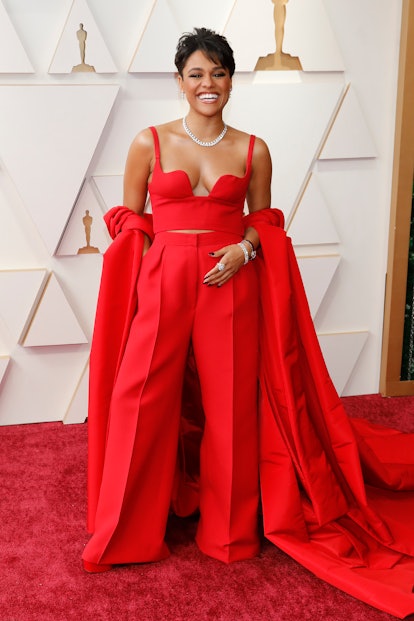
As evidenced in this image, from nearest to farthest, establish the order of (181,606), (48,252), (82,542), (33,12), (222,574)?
(181,606), (222,574), (82,542), (33,12), (48,252)

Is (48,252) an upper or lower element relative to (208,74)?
lower

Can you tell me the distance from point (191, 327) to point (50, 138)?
1346 mm

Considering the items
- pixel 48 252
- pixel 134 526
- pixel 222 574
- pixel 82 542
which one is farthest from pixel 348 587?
pixel 48 252

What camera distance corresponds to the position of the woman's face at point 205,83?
2.20 m

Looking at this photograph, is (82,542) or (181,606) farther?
(82,542)

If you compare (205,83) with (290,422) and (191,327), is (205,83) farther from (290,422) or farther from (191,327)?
(290,422)

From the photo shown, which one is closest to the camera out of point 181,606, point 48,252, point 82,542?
point 181,606

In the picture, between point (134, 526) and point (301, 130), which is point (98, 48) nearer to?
point (301, 130)

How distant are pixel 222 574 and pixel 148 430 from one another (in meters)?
0.48

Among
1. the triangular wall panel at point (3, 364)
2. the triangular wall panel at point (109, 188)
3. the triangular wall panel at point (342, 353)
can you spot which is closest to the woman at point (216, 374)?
the triangular wall panel at point (109, 188)

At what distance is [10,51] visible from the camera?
3.11 m

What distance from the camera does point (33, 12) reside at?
3131 mm

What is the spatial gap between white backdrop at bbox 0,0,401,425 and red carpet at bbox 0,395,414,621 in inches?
34.6

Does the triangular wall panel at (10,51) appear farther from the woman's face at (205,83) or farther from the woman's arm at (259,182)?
the woman's arm at (259,182)
